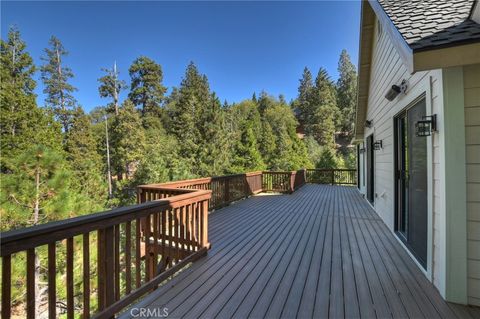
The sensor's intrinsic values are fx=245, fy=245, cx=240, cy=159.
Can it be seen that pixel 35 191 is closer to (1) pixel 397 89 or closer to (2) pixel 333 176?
A: (1) pixel 397 89

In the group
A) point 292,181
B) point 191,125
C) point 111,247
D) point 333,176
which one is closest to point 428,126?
point 111,247

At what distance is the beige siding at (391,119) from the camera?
7.27 feet

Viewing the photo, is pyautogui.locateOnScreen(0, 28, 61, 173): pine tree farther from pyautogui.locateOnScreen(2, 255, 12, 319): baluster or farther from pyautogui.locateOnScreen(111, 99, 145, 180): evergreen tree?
pyautogui.locateOnScreen(2, 255, 12, 319): baluster

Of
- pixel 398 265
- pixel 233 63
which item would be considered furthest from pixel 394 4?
pixel 233 63

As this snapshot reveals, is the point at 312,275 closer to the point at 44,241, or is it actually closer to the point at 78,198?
the point at 44,241

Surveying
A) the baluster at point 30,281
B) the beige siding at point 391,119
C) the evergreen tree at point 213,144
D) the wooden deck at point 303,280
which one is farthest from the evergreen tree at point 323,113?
the baluster at point 30,281

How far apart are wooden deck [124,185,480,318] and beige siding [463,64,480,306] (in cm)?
25

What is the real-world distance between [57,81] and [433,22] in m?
28.7

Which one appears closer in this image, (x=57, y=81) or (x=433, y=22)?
(x=433, y=22)

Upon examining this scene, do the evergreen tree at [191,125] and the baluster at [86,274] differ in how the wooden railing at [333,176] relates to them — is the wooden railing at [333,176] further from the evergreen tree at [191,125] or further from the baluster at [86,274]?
the baluster at [86,274]

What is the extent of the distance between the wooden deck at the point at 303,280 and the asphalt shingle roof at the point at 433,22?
208cm

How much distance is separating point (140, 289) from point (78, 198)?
5853 millimetres

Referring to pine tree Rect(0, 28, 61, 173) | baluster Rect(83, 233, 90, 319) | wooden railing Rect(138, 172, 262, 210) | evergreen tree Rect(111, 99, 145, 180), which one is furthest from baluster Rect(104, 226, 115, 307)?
evergreen tree Rect(111, 99, 145, 180)

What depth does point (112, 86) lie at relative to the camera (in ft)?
76.8
